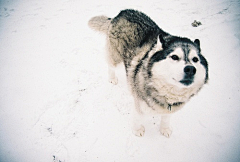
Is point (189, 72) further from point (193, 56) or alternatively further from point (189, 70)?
point (193, 56)

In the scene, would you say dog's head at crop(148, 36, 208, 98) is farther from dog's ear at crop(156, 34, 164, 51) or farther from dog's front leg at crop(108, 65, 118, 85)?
dog's front leg at crop(108, 65, 118, 85)

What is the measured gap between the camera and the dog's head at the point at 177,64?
142cm

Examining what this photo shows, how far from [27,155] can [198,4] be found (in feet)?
23.5

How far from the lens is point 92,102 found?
2801 mm

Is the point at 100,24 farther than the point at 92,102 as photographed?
Yes

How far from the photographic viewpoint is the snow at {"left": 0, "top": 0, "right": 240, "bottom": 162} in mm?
2188

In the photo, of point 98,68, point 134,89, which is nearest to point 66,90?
point 98,68

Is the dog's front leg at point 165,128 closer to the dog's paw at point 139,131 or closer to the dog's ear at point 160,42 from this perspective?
the dog's paw at point 139,131

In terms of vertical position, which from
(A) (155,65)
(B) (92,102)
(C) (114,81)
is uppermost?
(A) (155,65)

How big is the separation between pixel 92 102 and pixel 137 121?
3.58ft

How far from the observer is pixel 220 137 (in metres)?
2.26

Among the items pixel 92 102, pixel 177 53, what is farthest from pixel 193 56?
pixel 92 102

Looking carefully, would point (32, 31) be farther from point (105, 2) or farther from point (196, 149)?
point (196, 149)

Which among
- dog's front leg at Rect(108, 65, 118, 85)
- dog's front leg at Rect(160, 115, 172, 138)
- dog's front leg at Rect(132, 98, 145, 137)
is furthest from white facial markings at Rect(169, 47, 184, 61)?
dog's front leg at Rect(108, 65, 118, 85)
